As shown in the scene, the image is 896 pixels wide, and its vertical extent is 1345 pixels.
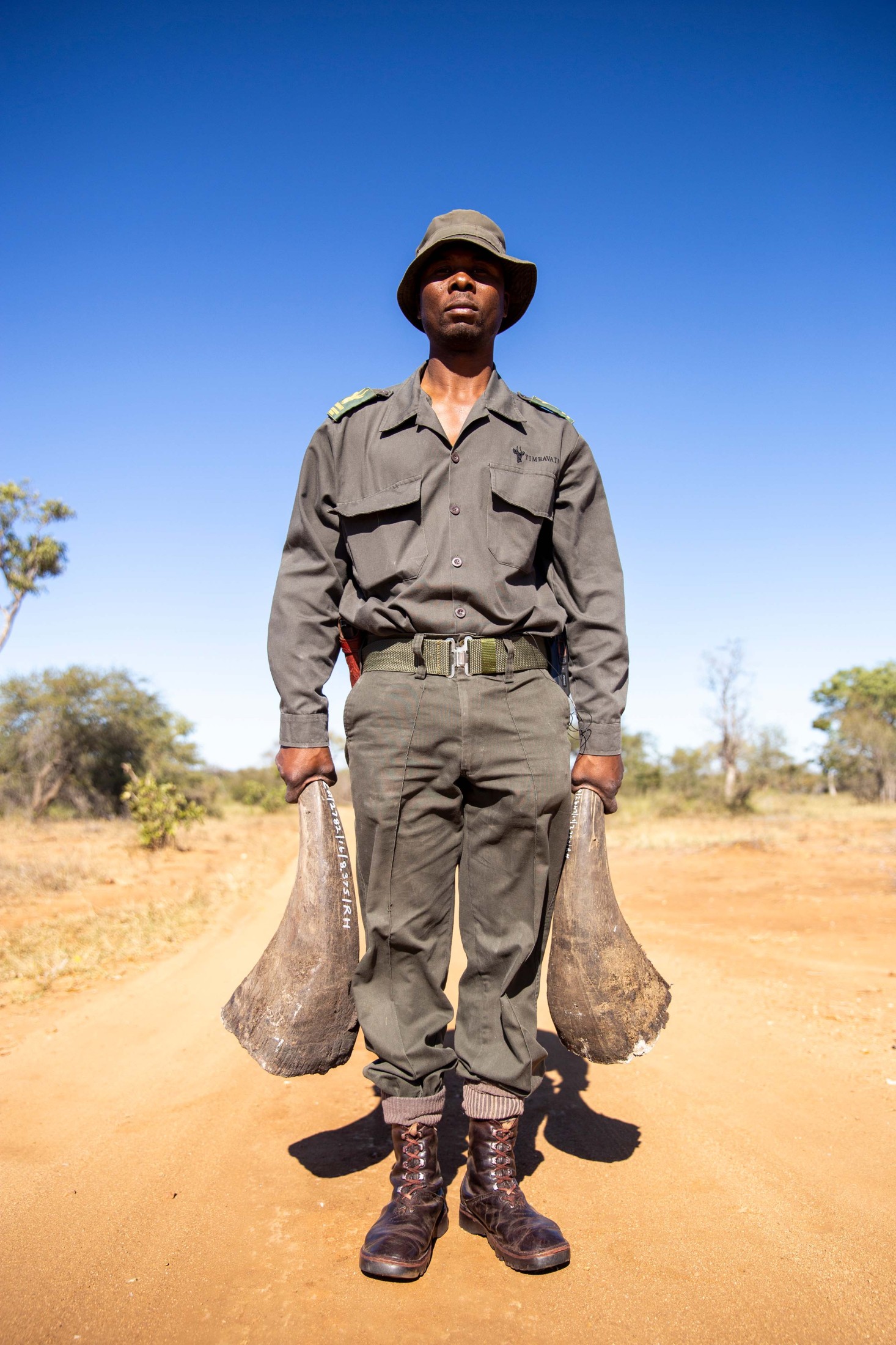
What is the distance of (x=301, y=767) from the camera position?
231 centimetres

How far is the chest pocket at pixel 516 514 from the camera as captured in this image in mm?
2289

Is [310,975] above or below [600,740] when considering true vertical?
below

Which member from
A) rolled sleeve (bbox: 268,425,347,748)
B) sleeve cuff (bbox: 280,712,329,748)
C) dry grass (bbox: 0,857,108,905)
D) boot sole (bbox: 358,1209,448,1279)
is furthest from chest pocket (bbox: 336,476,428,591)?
dry grass (bbox: 0,857,108,905)

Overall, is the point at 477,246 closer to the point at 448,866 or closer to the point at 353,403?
the point at 353,403

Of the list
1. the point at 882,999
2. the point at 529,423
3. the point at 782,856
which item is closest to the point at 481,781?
the point at 529,423

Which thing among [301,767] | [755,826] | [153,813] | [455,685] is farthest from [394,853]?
[755,826]

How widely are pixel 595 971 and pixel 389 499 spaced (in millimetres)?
1353

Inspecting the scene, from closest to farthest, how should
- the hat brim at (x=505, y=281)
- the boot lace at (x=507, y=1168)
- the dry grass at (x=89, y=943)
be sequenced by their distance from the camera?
the boot lace at (x=507, y=1168) → the hat brim at (x=505, y=281) → the dry grass at (x=89, y=943)

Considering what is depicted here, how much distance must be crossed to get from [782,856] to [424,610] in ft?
33.6

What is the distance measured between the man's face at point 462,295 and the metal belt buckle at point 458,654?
88 cm

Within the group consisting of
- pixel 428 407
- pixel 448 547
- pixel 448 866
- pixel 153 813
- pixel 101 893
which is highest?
pixel 428 407

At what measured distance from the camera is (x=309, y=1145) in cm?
253

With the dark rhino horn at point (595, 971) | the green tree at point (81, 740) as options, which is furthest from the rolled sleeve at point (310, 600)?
the green tree at point (81, 740)

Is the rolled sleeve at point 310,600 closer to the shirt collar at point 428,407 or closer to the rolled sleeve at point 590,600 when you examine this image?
the shirt collar at point 428,407
